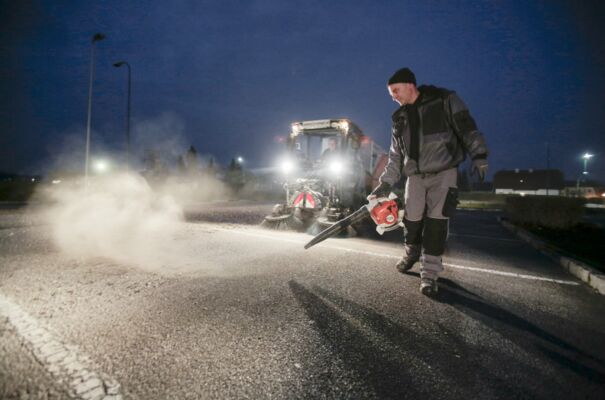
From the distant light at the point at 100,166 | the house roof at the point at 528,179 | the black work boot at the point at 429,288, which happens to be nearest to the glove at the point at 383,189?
the black work boot at the point at 429,288

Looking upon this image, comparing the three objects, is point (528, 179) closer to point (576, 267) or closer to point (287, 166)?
point (287, 166)

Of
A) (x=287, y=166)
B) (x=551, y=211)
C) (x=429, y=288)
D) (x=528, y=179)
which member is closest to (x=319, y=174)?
(x=287, y=166)

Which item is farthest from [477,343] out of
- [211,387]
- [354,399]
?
[211,387]

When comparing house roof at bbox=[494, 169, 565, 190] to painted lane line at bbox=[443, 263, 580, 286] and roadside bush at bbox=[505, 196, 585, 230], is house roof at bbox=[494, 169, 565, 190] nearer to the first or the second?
roadside bush at bbox=[505, 196, 585, 230]

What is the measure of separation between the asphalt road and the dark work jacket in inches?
54.7

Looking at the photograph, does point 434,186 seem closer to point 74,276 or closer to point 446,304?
point 446,304

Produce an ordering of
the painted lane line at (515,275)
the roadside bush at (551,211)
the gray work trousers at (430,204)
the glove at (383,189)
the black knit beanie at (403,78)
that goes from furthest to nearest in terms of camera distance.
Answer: the roadside bush at (551,211) < the glove at (383,189) < the painted lane line at (515,275) < the black knit beanie at (403,78) < the gray work trousers at (430,204)

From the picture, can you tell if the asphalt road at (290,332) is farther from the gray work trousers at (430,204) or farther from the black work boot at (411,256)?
the gray work trousers at (430,204)

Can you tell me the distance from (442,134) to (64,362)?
12.2ft

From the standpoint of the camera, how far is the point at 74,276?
3.26m

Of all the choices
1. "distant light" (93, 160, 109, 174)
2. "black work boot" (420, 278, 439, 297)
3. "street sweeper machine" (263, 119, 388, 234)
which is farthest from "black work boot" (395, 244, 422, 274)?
"distant light" (93, 160, 109, 174)

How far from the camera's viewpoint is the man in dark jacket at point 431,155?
306cm

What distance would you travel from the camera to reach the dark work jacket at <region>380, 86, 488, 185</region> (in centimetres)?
307

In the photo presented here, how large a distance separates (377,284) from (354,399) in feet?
6.16
